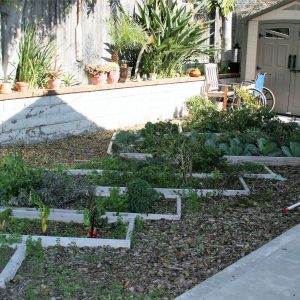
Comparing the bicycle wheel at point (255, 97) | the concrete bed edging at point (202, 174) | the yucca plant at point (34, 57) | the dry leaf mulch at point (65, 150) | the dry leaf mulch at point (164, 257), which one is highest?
the yucca plant at point (34, 57)

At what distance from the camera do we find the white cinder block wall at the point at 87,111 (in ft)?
28.9

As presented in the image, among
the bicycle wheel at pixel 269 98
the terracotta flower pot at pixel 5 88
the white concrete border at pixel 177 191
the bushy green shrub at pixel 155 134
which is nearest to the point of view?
the white concrete border at pixel 177 191

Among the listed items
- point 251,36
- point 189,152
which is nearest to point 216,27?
point 251,36

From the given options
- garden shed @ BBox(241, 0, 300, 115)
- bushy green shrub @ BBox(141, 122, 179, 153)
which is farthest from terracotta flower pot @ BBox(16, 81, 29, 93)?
garden shed @ BBox(241, 0, 300, 115)

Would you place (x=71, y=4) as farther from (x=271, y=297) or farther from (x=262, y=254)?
(x=271, y=297)

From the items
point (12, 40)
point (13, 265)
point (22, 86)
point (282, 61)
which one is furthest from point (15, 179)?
point (282, 61)

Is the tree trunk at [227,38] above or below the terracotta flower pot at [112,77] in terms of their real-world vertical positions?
above

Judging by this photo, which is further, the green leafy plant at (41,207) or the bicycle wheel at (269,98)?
the bicycle wheel at (269,98)

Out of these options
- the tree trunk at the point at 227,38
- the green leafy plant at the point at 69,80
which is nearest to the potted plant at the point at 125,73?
the green leafy plant at the point at 69,80

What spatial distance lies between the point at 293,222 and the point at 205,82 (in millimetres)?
7170

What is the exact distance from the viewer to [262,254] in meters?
4.63

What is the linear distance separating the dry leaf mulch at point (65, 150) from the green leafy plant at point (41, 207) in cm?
203

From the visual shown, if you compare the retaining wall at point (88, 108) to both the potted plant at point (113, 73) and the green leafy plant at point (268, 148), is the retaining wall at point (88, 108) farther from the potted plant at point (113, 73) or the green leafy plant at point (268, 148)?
the green leafy plant at point (268, 148)

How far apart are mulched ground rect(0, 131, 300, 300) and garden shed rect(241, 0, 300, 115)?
21.5ft
